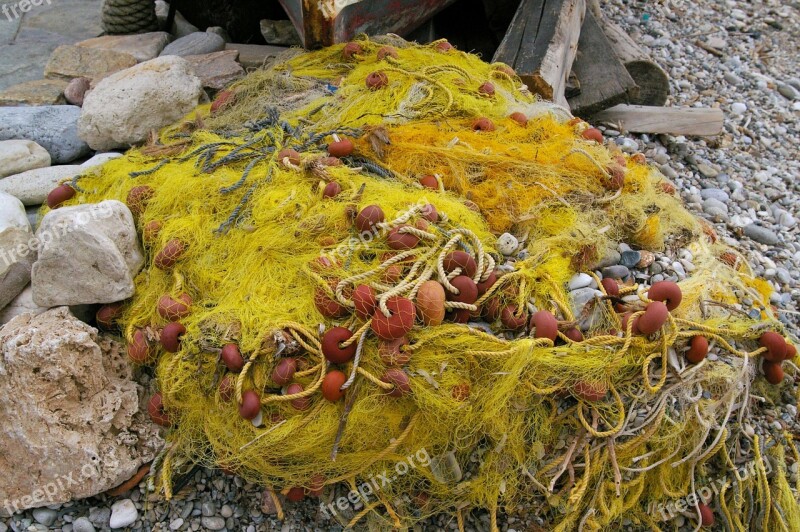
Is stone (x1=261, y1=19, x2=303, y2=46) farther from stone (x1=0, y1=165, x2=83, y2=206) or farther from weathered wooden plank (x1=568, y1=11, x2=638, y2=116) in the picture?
weathered wooden plank (x1=568, y1=11, x2=638, y2=116)

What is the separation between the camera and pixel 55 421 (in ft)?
9.75

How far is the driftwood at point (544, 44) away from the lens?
5.00 meters

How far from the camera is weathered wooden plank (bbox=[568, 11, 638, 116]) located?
548 cm

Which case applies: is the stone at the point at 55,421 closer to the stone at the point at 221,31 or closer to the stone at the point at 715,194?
the stone at the point at 221,31

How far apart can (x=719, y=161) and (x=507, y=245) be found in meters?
3.15

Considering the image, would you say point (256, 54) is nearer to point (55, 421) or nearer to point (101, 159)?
point (101, 159)

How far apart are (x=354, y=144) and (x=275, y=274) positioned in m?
1.10

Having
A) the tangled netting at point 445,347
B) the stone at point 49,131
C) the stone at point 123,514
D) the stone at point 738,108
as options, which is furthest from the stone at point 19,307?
the stone at point 738,108

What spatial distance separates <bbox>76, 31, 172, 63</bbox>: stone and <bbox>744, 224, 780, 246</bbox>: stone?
16.7ft

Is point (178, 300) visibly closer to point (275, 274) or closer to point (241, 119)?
point (275, 274)

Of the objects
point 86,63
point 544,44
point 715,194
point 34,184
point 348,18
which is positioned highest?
point 348,18

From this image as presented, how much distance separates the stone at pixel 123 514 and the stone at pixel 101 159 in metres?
2.13
